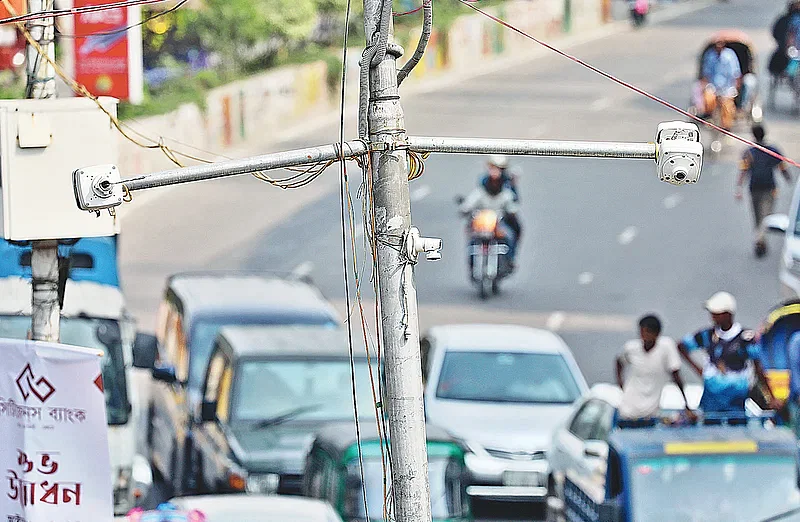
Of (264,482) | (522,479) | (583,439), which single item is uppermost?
(583,439)

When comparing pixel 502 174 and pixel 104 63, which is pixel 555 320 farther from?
pixel 104 63

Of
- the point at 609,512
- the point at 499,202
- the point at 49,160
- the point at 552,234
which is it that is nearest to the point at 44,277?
the point at 49,160

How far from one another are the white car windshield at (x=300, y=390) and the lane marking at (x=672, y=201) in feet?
49.4

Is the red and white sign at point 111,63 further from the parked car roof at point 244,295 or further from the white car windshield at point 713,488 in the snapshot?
the white car windshield at point 713,488

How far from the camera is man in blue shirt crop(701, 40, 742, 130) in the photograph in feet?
95.8

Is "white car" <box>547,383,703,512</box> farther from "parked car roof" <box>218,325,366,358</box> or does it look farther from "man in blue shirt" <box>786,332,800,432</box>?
"parked car roof" <box>218,325,366,358</box>

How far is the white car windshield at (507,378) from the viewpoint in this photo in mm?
13734

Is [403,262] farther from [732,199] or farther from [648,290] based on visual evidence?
[732,199]

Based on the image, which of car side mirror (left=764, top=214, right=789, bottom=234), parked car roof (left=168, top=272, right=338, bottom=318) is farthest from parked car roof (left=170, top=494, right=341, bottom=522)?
A: car side mirror (left=764, top=214, right=789, bottom=234)

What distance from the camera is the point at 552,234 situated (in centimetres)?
2483

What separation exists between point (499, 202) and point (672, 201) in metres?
8.05

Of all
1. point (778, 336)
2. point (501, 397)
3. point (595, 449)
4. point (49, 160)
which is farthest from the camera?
point (501, 397)

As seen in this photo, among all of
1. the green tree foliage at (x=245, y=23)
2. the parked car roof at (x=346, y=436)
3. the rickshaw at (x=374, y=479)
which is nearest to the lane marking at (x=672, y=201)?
the green tree foliage at (x=245, y=23)

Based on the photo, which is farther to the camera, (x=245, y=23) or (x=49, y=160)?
(x=245, y=23)
